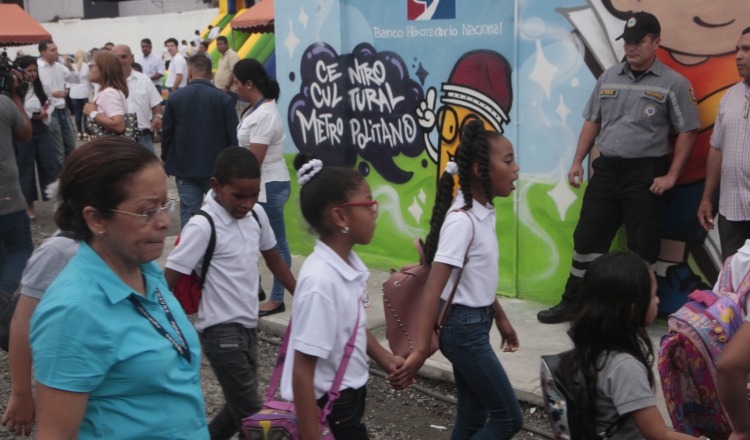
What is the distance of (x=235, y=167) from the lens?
3707 mm

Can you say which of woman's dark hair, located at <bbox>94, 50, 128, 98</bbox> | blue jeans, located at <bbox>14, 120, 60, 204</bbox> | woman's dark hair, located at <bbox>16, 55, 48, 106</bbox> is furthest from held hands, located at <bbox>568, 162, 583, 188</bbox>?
blue jeans, located at <bbox>14, 120, 60, 204</bbox>

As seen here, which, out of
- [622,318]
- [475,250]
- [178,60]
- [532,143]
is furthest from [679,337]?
[178,60]

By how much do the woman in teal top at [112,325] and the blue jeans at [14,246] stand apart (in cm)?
390

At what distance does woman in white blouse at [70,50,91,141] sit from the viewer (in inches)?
682

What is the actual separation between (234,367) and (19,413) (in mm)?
910

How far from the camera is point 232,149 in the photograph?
3.91 metres

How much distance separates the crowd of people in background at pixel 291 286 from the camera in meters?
2.01

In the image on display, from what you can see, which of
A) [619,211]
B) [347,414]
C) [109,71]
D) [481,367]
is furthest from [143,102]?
[347,414]

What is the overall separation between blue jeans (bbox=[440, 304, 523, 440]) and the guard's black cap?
2649 millimetres

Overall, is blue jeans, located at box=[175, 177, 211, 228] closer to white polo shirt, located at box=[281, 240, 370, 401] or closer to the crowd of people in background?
the crowd of people in background

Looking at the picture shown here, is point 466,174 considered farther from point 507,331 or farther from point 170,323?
point 170,323

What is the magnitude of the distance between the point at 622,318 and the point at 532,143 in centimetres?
375

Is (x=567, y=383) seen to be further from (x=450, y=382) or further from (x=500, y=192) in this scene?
(x=450, y=382)

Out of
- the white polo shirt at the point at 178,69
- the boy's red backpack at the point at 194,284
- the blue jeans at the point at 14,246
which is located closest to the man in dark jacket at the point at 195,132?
the blue jeans at the point at 14,246
